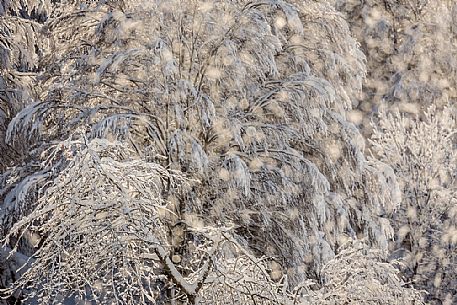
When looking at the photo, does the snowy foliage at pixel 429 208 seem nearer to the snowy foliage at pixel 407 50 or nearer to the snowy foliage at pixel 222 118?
the snowy foliage at pixel 222 118

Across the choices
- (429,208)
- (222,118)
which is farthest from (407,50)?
(222,118)

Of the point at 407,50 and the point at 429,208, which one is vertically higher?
the point at 407,50

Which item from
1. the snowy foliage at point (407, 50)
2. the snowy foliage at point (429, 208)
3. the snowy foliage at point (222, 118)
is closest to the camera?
the snowy foliage at point (222, 118)

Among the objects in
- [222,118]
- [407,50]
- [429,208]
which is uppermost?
[222,118]

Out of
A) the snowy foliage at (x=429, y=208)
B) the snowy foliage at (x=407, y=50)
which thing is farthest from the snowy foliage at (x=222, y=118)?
the snowy foliage at (x=407, y=50)

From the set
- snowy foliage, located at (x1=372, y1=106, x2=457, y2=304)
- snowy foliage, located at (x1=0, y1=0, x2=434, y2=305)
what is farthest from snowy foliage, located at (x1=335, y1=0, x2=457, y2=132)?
snowy foliage, located at (x1=0, y1=0, x2=434, y2=305)

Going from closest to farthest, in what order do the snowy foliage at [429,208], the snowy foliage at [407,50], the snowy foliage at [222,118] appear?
1. the snowy foliage at [222,118]
2. the snowy foliage at [429,208]
3. the snowy foliage at [407,50]

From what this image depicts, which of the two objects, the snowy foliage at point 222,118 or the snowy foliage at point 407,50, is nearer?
the snowy foliage at point 222,118

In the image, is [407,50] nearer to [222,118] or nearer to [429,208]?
[429,208]

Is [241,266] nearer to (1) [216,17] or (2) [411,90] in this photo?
(1) [216,17]

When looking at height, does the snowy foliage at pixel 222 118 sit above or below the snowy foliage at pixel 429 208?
above

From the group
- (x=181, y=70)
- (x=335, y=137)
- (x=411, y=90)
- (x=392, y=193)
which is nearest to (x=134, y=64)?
(x=181, y=70)

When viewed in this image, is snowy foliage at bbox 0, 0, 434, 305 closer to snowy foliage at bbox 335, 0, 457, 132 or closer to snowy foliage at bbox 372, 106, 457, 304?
snowy foliage at bbox 372, 106, 457, 304

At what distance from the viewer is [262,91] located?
899cm
